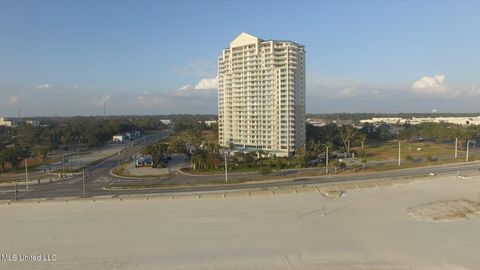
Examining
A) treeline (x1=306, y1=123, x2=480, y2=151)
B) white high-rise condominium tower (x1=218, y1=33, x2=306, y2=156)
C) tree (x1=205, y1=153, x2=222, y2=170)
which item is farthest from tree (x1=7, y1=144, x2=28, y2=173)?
treeline (x1=306, y1=123, x2=480, y2=151)

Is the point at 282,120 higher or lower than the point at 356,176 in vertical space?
higher

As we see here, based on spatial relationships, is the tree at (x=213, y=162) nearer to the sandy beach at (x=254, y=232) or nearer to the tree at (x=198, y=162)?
the tree at (x=198, y=162)

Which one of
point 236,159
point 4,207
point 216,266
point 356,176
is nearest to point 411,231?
point 216,266

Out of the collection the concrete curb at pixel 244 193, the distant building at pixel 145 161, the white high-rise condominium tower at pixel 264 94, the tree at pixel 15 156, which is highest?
the white high-rise condominium tower at pixel 264 94

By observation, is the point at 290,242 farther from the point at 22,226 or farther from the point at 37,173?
the point at 37,173

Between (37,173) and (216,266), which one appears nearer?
(216,266)

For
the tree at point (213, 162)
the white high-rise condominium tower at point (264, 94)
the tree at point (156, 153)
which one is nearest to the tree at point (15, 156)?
the tree at point (156, 153)

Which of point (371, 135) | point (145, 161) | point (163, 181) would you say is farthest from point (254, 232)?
point (371, 135)
